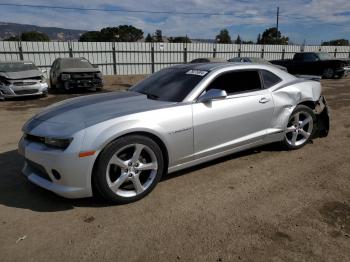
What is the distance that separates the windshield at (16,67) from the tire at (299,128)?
35.1 feet

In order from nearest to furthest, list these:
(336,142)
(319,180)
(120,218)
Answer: (120,218), (319,180), (336,142)

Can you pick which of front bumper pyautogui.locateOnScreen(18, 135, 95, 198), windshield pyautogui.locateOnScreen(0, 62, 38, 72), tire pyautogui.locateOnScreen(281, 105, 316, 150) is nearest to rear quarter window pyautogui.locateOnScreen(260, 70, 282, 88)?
tire pyautogui.locateOnScreen(281, 105, 316, 150)

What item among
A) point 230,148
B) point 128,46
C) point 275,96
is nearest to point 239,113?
point 230,148

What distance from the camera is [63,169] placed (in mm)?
3246

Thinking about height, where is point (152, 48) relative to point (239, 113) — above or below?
above

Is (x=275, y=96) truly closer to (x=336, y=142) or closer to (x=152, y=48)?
(x=336, y=142)

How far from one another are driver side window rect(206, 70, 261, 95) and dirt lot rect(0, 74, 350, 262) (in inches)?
43.3

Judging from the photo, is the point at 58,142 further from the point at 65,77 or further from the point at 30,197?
the point at 65,77

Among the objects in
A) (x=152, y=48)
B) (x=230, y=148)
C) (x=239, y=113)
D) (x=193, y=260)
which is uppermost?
(x=152, y=48)

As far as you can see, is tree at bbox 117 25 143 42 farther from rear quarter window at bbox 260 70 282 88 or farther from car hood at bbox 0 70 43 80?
rear quarter window at bbox 260 70 282 88

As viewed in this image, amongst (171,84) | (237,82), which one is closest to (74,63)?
(171,84)

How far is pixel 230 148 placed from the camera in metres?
4.43

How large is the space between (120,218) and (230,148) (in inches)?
73.5

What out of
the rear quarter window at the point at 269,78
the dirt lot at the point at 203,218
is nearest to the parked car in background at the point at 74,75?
the dirt lot at the point at 203,218
